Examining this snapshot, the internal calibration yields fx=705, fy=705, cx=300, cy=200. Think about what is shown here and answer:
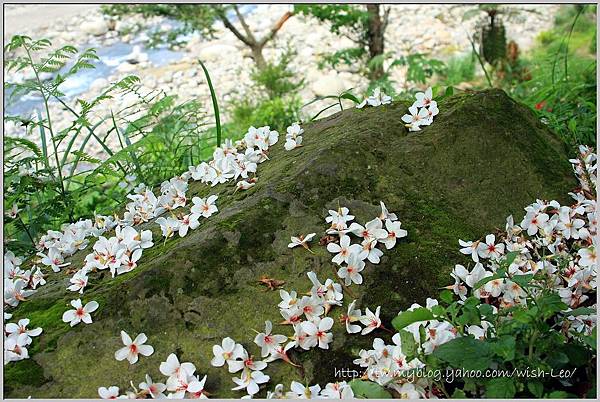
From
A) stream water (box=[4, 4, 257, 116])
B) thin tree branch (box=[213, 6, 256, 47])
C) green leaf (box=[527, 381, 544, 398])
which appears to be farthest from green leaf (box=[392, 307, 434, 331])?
stream water (box=[4, 4, 257, 116])

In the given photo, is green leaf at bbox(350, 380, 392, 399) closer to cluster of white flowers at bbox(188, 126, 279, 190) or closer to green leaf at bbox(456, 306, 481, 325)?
green leaf at bbox(456, 306, 481, 325)

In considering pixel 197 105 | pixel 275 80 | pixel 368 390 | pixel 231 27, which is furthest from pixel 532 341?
pixel 231 27

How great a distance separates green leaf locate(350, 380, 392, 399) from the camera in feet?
5.29

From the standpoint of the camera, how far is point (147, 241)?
2129mm

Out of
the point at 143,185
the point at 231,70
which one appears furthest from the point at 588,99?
the point at 231,70

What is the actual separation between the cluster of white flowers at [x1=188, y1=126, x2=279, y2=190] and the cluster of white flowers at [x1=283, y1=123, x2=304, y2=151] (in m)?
0.07

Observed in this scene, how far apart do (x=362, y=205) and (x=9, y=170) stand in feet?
4.32

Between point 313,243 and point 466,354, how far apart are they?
0.61 meters

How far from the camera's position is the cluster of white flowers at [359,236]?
1.92m

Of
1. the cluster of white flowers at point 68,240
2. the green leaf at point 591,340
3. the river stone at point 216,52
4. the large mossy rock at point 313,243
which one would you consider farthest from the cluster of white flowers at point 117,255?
the river stone at point 216,52

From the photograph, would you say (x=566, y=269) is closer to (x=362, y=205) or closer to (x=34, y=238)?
(x=362, y=205)

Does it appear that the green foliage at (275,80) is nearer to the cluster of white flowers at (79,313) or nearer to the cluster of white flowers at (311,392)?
the cluster of white flowers at (79,313)

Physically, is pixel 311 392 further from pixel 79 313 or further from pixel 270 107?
pixel 270 107

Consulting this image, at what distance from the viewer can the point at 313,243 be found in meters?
2.01
